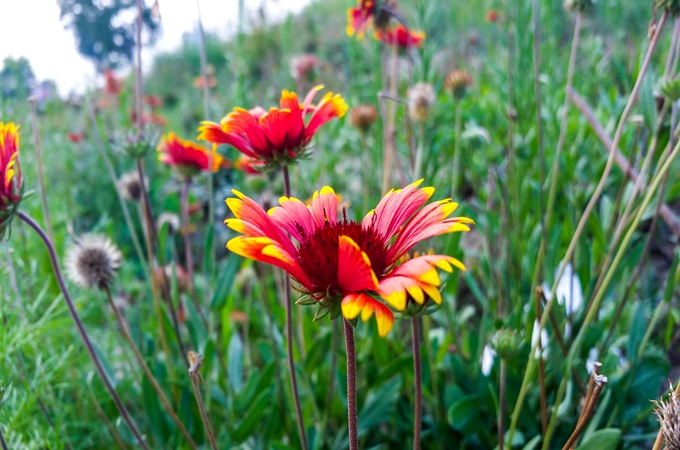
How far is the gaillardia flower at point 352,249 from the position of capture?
0.43 meters

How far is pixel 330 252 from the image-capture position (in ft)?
1.67

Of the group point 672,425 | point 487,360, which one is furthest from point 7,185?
point 487,360

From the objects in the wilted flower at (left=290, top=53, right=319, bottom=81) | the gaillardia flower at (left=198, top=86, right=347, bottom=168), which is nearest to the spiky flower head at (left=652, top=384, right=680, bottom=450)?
the gaillardia flower at (left=198, top=86, right=347, bottom=168)

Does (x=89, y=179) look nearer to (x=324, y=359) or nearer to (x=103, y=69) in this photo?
(x=103, y=69)

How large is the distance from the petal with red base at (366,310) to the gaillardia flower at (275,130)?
337 mm

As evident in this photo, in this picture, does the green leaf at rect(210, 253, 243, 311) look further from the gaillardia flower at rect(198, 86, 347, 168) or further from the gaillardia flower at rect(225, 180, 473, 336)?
the gaillardia flower at rect(225, 180, 473, 336)

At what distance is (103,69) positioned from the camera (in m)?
3.79

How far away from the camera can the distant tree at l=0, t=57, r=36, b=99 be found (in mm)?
1613

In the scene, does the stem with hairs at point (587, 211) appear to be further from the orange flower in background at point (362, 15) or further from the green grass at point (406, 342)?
the orange flower in background at point (362, 15)

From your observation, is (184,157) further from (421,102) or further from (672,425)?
(672,425)

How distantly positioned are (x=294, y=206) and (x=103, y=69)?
3.82 metres

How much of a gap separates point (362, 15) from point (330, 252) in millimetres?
1138

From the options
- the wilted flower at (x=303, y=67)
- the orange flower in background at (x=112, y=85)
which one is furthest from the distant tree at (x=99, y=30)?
the wilted flower at (x=303, y=67)

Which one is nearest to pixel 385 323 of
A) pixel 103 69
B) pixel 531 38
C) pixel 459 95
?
pixel 459 95
